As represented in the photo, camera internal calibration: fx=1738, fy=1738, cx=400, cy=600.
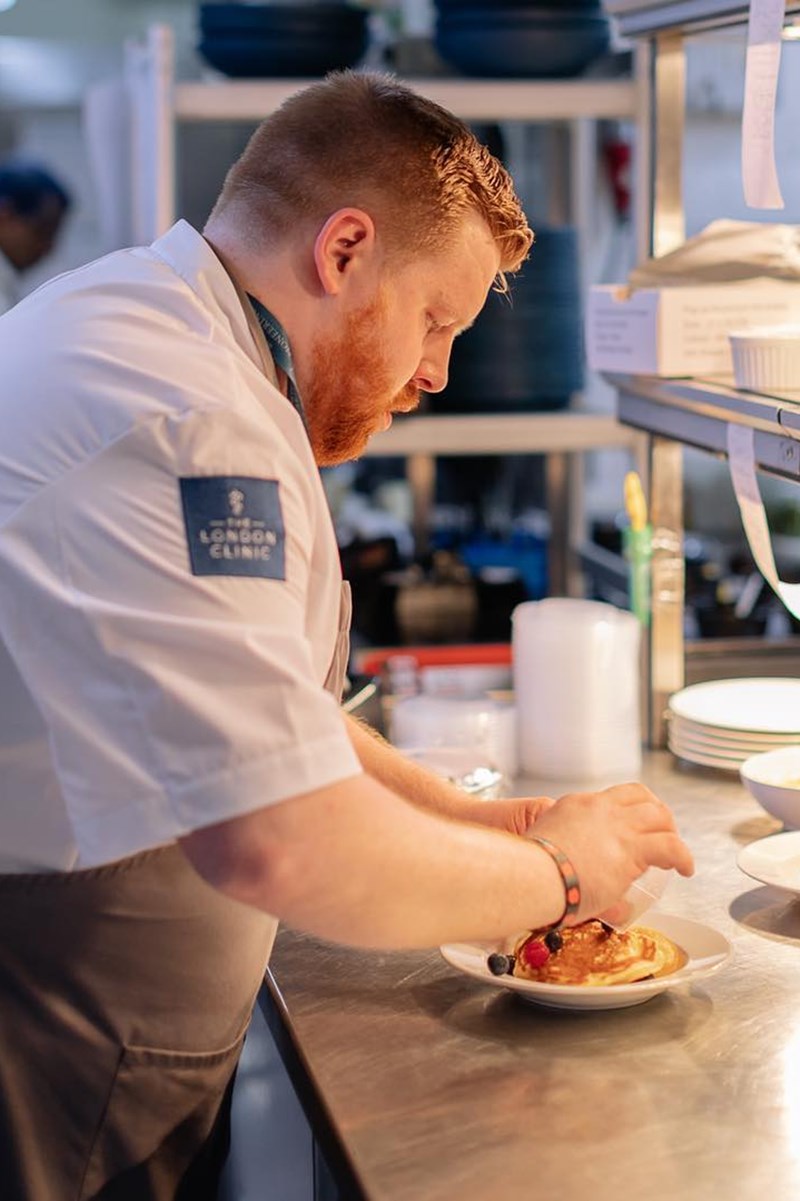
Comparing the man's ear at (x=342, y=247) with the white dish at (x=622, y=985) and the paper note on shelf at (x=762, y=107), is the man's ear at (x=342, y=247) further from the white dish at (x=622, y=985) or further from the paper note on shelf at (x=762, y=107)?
the white dish at (x=622, y=985)

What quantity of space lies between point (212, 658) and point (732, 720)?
1342 millimetres

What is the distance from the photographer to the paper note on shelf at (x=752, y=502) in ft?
6.48

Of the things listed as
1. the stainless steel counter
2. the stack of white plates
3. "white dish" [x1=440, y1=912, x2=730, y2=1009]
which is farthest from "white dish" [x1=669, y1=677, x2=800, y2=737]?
"white dish" [x1=440, y1=912, x2=730, y2=1009]

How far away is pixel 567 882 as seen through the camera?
1.50 metres

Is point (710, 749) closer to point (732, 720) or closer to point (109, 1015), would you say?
point (732, 720)

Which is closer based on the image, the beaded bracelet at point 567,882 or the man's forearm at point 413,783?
the beaded bracelet at point 567,882

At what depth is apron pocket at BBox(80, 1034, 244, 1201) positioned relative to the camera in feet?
5.11

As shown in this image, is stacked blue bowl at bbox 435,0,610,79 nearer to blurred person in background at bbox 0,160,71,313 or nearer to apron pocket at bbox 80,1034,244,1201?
blurred person in background at bbox 0,160,71,313

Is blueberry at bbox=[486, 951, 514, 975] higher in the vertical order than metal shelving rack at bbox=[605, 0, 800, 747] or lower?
lower

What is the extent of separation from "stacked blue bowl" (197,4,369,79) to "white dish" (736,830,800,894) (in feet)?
6.74

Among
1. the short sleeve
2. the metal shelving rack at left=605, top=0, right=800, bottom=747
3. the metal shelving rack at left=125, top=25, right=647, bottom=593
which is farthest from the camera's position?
the metal shelving rack at left=125, top=25, right=647, bottom=593

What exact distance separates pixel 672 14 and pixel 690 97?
2.94 meters

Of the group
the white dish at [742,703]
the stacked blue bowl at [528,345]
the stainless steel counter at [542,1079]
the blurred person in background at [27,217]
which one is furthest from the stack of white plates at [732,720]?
the blurred person in background at [27,217]

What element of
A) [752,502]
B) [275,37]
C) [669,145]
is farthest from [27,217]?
[752,502]
